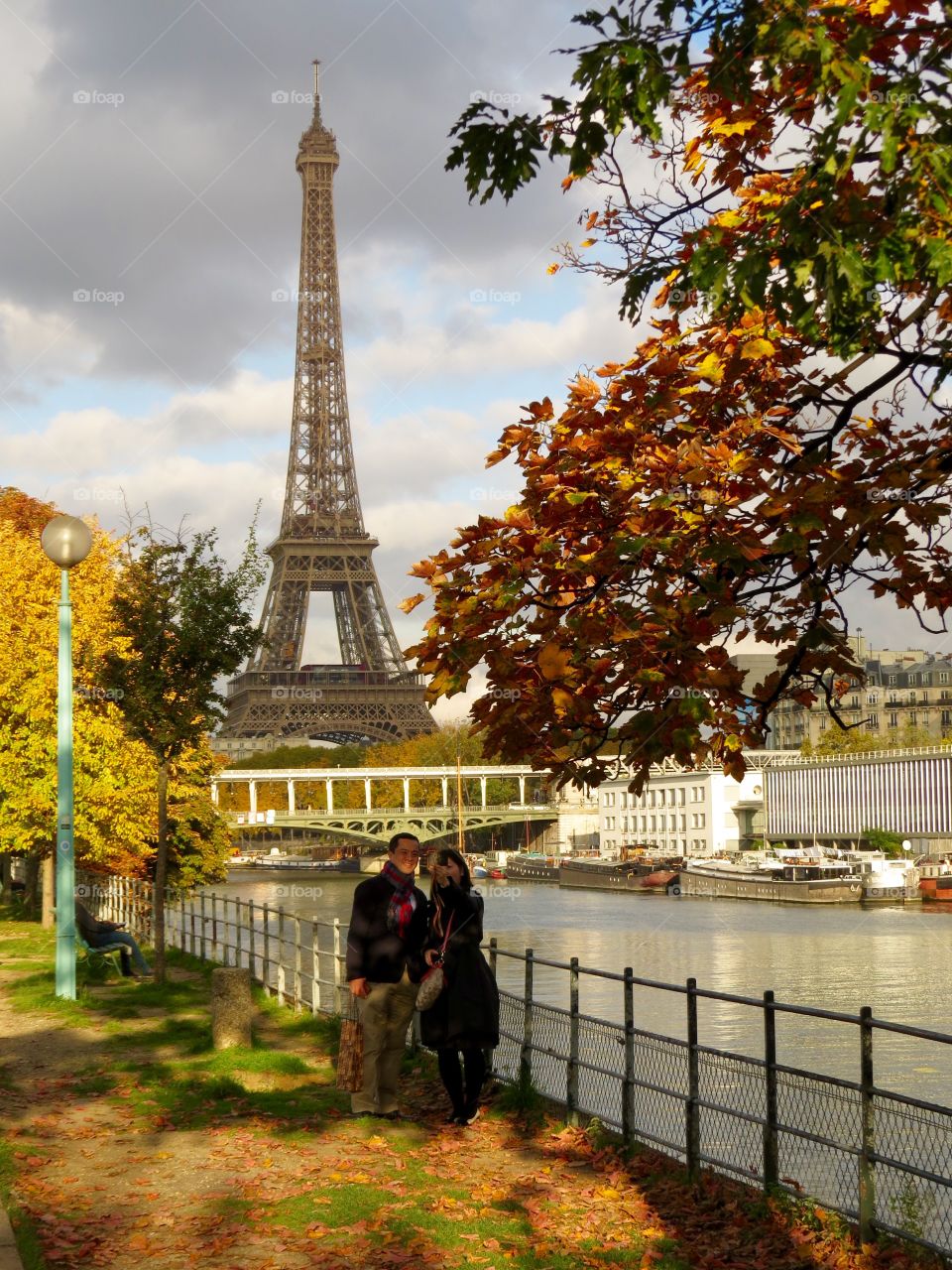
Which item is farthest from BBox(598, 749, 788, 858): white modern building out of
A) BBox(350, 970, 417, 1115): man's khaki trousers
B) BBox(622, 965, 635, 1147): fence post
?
BBox(622, 965, 635, 1147): fence post

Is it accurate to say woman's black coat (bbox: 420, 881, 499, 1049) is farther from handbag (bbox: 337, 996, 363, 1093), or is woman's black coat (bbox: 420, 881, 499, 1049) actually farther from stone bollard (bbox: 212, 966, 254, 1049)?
stone bollard (bbox: 212, 966, 254, 1049)

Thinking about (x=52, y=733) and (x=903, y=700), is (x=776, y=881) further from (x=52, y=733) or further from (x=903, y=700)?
(x=903, y=700)

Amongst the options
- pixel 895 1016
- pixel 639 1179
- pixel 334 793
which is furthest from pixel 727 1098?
pixel 334 793

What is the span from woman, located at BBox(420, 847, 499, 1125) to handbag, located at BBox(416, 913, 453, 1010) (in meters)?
0.02

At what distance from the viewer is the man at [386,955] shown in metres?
10.4

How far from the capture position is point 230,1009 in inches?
538

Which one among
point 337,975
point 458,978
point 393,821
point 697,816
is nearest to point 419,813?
point 393,821

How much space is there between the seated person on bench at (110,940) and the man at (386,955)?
1056cm

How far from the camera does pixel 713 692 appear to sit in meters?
6.28

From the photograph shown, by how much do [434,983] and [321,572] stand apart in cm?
11246

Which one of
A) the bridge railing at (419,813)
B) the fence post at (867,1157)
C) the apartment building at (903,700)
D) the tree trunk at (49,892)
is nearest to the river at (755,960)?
the tree trunk at (49,892)

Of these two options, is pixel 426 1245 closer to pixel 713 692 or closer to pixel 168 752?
pixel 713 692

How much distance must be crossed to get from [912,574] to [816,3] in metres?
2.50

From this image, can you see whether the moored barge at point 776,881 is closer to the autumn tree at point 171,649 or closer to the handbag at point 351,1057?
the autumn tree at point 171,649
